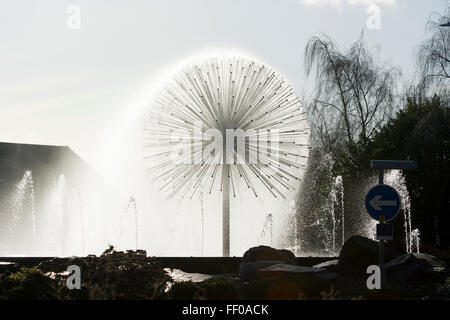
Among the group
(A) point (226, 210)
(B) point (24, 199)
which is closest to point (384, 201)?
(A) point (226, 210)

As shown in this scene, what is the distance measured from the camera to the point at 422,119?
21297mm

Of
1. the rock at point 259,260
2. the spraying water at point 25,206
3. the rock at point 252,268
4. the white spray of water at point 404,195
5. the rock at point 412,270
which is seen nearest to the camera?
the rock at point 252,268

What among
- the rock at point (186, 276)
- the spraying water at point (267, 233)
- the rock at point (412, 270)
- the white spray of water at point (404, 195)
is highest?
the white spray of water at point (404, 195)

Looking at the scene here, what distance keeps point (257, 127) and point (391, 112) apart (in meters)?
14.6

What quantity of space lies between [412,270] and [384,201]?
145 inches

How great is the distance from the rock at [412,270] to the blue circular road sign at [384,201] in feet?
10.9

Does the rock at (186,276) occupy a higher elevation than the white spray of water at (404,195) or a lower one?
lower

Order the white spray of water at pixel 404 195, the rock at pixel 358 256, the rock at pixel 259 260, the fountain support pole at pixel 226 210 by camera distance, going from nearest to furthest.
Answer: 1. the rock at pixel 259 260
2. the rock at pixel 358 256
3. the fountain support pole at pixel 226 210
4. the white spray of water at pixel 404 195

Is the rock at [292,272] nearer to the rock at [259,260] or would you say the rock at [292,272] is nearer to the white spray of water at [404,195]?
the rock at [259,260]

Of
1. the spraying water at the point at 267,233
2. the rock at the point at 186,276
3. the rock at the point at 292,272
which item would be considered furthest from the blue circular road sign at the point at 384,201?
the spraying water at the point at 267,233

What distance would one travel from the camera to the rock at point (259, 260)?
12.7m

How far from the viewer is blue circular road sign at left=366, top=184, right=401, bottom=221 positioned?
34.3 feet

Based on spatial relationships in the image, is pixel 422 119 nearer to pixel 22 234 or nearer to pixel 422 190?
pixel 422 190

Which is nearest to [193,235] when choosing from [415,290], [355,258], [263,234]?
[263,234]
